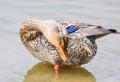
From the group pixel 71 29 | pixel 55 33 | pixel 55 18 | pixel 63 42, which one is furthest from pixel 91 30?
pixel 55 18

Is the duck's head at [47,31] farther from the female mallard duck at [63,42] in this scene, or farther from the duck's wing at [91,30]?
the duck's wing at [91,30]

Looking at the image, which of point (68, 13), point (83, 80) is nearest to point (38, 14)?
point (68, 13)

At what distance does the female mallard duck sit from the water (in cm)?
20

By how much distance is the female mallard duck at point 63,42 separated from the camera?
656cm

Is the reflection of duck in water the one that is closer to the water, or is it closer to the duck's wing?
the water

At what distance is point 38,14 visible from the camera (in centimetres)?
841

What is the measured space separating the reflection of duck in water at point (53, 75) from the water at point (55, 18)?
0.05 feet

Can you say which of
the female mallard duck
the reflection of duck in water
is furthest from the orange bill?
the reflection of duck in water

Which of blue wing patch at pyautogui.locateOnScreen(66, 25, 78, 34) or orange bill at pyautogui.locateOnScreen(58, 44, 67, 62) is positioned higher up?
blue wing patch at pyautogui.locateOnScreen(66, 25, 78, 34)

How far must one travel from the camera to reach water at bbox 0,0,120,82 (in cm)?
680

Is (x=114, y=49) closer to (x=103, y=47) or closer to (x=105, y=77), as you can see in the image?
(x=103, y=47)

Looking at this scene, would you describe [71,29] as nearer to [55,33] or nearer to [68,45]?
[68,45]

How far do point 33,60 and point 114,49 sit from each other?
3.50 ft

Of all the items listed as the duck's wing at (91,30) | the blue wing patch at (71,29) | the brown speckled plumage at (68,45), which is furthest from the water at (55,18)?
the blue wing patch at (71,29)
